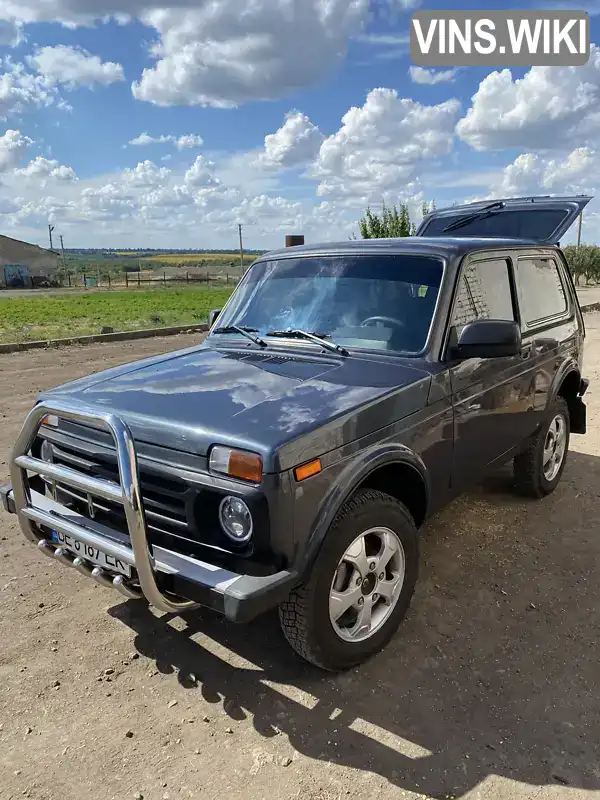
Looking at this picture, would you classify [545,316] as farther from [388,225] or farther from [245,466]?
[388,225]

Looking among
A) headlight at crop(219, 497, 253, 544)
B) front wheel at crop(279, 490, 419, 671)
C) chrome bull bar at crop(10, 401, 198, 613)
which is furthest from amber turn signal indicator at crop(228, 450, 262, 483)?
front wheel at crop(279, 490, 419, 671)

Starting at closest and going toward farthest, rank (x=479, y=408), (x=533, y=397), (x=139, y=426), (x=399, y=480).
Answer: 1. (x=139, y=426)
2. (x=399, y=480)
3. (x=479, y=408)
4. (x=533, y=397)

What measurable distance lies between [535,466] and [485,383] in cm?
140

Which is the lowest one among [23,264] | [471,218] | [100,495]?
[100,495]

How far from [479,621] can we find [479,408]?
1251mm

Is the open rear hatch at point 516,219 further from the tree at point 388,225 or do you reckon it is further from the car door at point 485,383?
the tree at point 388,225

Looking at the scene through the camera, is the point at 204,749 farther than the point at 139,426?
No

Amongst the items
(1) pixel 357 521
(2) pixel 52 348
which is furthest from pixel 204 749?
(2) pixel 52 348

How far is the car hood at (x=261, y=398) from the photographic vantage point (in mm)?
2605

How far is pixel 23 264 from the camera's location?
2359 inches

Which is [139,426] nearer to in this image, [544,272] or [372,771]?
[372,771]

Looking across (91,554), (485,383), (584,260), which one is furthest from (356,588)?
(584,260)

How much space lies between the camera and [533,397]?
4.62 metres

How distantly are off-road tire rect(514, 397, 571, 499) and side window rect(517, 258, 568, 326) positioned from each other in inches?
30.2
